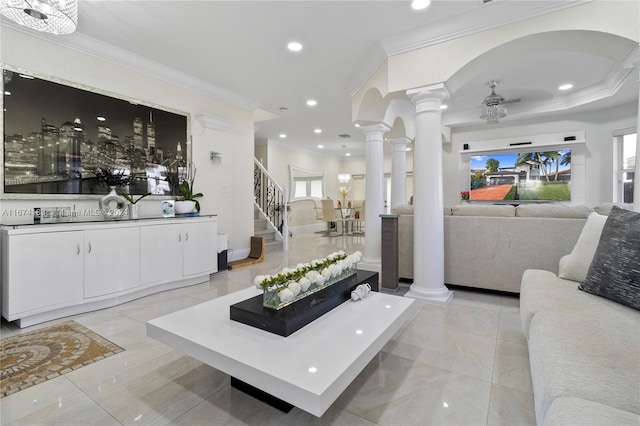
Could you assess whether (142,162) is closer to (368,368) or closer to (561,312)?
(368,368)

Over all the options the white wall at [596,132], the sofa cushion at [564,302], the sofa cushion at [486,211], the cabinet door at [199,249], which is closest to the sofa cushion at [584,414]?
the sofa cushion at [564,302]

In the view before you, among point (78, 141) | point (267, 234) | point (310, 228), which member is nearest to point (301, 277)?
point (78, 141)

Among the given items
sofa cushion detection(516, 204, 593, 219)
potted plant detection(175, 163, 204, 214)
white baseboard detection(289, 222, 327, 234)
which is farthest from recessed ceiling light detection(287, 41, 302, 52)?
white baseboard detection(289, 222, 327, 234)

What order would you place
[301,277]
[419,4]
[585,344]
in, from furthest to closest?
[419,4], [301,277], [585,344]

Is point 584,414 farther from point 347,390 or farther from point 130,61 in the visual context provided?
point 130,61

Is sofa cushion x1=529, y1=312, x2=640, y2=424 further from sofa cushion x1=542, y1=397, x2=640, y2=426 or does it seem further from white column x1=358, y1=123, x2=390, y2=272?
white column x1=358, y1=123, x2=390, y2=272

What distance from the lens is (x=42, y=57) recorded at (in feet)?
9.57

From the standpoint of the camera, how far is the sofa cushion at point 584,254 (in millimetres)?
1949

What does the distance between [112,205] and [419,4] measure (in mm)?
3657

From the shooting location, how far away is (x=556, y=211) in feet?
9.61

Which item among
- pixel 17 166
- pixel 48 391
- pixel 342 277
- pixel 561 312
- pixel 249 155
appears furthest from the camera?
pixel 249 155

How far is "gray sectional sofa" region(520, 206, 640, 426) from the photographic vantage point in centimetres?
86

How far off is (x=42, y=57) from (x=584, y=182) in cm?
825

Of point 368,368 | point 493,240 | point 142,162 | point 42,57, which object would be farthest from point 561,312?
point 42,57
